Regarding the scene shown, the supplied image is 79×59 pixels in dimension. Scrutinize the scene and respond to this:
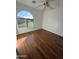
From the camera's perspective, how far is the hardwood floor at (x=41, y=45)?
102cm

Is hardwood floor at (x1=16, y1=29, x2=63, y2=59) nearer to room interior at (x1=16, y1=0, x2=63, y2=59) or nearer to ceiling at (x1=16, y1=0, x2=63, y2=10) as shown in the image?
room interior at (x1=16, y1=0, x2=63, y2=59)

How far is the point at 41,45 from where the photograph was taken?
119 cm

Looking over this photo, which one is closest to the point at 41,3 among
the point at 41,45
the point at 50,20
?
the point at 50,20

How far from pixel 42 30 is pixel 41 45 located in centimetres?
20

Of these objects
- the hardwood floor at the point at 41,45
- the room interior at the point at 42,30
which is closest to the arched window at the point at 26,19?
the room interior at the point at 42,30

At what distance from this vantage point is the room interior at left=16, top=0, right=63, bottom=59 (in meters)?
1.04

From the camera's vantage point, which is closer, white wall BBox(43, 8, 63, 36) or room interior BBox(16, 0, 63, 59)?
room interior BBox(16, 0, 63, 59)

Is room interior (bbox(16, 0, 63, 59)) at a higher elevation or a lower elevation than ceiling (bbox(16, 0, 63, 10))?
lower

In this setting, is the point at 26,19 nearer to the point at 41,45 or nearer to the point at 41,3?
the point at 41,3

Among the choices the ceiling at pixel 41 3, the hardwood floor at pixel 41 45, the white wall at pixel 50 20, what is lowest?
the hardwood floor at pixel 41 45

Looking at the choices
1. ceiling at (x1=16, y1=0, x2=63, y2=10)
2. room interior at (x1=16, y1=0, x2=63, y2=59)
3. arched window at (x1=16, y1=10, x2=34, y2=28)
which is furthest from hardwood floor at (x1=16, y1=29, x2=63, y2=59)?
ceiling at (x1=16, y1=0, x2=63, y2=10)

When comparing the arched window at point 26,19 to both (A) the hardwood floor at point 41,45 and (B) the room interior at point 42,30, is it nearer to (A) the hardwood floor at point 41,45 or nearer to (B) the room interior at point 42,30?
(B) the room interior at point 42,30
